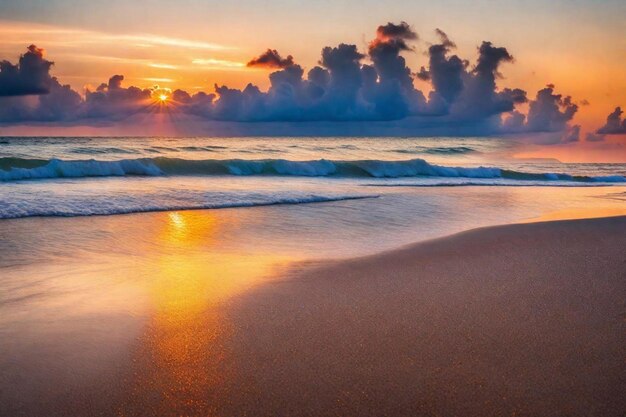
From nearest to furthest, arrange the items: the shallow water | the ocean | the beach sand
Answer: the beach sand, the shallow water, the ocean

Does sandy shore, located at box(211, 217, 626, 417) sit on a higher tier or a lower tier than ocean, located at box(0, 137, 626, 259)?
higher

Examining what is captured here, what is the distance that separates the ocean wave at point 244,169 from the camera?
→ 62.3ft

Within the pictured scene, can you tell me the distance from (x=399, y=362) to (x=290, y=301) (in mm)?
1521

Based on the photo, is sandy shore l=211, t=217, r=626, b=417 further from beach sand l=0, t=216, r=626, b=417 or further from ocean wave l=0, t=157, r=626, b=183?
ocean wave l=0, t=157, r=626, b=183

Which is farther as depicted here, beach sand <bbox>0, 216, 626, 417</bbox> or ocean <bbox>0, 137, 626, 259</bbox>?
ocean <bbox>0, 137, 626, 259</bbox>

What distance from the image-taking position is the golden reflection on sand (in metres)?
2.81

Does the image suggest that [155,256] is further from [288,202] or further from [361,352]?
[288,202]

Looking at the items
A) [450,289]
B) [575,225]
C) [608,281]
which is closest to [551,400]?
[450,289]

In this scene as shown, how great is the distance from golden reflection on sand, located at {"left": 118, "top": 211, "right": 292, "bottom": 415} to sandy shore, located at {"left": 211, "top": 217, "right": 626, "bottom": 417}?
16 centimetres

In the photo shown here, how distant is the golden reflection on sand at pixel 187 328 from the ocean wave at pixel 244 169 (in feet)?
45.3

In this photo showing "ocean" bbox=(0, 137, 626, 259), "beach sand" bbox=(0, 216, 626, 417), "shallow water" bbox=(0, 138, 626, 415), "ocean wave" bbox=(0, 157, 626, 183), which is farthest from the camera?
"ocean wave" bbox=(0, 157, 626, 183)

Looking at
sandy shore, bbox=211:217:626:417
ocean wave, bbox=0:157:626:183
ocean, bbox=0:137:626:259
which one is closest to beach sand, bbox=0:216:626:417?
sandy shore, bbox=211:217:626:417

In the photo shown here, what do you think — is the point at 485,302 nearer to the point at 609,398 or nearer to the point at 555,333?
the point at 555,333

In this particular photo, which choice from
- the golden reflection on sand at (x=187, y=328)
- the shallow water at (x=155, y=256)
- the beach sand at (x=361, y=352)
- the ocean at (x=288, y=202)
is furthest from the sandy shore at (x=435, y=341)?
the ocean at (x=288, y=202)
